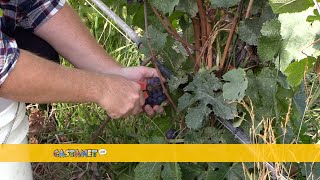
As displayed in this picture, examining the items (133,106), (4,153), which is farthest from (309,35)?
(4,153)

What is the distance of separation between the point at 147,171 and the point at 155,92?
0.87 ft

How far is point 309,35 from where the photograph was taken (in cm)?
173

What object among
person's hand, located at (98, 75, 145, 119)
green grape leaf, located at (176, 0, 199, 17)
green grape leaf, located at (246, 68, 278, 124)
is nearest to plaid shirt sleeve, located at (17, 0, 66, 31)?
person's hand, located at (98, 75, 145, 119)

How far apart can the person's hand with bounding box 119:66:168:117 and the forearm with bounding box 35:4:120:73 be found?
68 millimetres

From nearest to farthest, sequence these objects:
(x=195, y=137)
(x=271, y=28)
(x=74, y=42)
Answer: (x=271, y=28), (x=195, y=137), (x=74, y=42)

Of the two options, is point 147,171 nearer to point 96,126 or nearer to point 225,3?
point 225,3

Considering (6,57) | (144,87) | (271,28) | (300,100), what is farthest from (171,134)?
(6,57)

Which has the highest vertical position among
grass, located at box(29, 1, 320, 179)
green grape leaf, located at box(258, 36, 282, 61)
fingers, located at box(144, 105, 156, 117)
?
green grape leaf, located at box(258, 36, 282, 61)

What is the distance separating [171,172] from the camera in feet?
7.02

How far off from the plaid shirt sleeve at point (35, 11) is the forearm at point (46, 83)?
0.39 meters

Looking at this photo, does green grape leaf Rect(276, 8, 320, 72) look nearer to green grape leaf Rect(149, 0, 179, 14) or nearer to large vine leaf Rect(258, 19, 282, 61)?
large vine leaf Rect(258, 19, 282, 61)

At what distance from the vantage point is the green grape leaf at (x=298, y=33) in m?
1.73

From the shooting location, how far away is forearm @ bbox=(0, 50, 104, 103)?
179cm

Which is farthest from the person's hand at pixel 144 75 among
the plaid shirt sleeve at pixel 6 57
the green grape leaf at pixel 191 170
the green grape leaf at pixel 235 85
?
the plaid shirt sleeve at pixel 6 57
